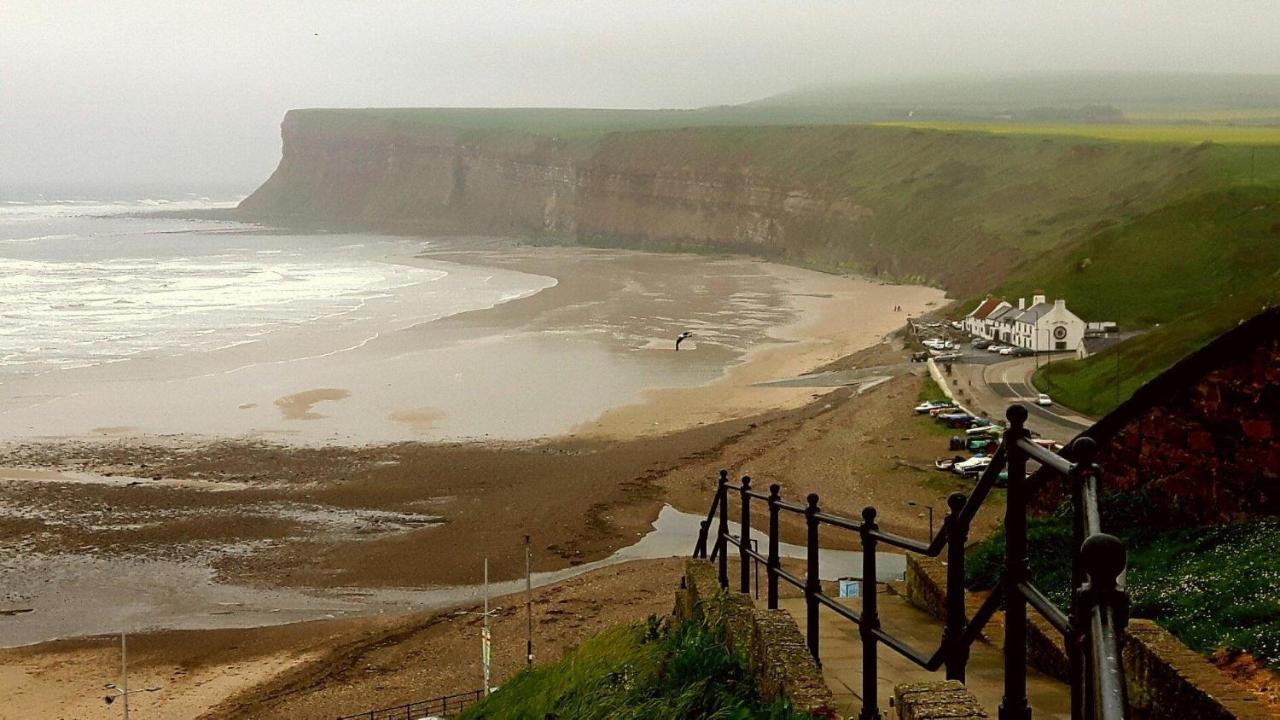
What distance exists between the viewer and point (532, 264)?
105750mm

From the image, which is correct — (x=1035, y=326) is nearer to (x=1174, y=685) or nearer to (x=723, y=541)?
(x=723, y=541)

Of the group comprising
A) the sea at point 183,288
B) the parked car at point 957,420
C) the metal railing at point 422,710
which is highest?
the sea at point 183,288

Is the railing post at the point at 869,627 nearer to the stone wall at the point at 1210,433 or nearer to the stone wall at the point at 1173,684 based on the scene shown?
the stone wall at the point at 1173,684

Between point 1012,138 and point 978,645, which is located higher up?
point 1012,138

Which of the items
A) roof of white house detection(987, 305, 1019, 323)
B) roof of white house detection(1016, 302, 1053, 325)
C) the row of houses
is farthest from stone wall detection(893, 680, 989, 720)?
roof of white house detection(987, 305, 1019, 323)

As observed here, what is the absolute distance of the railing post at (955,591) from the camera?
14.1ft

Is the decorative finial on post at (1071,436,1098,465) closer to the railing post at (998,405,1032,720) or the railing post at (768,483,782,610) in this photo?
the railing post at (998,405,1032,720)

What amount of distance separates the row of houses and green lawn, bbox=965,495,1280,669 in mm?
39537

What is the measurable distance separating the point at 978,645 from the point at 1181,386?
373 cm

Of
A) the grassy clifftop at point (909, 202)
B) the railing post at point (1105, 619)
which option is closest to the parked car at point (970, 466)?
the grassy clifftop at point (909, 202)

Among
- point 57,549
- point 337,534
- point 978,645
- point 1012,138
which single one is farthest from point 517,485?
point 1012,138

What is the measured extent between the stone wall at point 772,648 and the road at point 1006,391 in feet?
84.2

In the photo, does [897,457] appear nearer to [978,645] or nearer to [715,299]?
[978,645]

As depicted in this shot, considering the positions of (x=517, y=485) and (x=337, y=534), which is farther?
(x=517, y=485)
